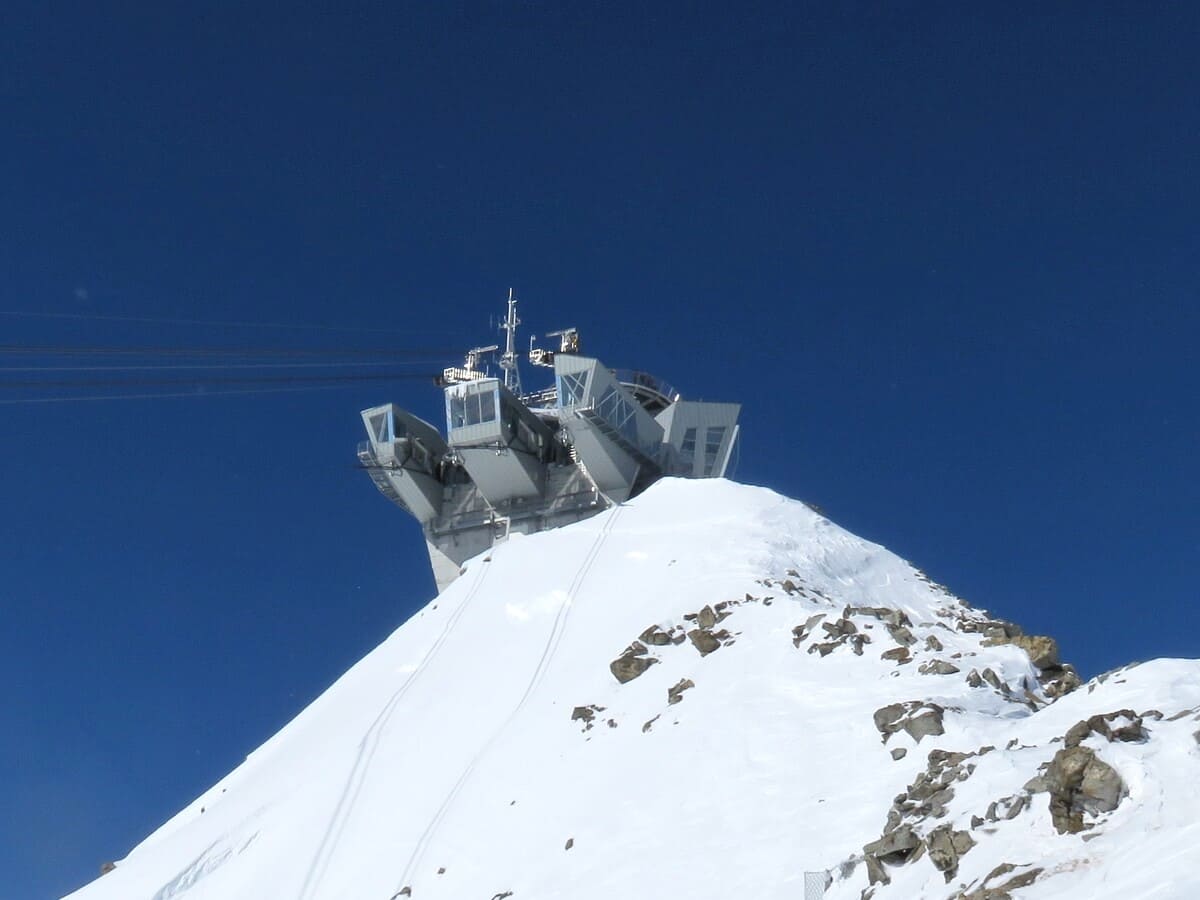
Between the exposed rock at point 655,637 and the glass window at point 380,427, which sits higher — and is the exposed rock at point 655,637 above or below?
below

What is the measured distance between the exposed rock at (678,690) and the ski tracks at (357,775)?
7.93m

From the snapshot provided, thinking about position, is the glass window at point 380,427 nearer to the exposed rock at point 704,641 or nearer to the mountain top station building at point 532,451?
the mountain top station building at point 532,451

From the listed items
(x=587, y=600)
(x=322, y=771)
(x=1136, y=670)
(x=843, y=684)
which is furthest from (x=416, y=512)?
(x=1136, y=670)

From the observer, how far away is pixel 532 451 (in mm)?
54219

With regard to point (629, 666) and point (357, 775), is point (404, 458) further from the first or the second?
point (629, 666)

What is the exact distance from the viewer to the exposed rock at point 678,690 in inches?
937

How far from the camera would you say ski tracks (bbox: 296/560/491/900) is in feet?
77.0

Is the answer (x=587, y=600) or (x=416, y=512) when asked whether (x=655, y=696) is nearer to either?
(x=587, y=600)

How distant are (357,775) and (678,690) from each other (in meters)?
9.00

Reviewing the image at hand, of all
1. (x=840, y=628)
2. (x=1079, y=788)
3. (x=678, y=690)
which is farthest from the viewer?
(x=678, y=690)

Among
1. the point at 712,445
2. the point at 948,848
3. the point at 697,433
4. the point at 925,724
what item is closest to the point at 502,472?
the point at 697,433

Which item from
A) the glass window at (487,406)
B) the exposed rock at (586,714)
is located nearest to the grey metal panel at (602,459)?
the glass window at (487,406)

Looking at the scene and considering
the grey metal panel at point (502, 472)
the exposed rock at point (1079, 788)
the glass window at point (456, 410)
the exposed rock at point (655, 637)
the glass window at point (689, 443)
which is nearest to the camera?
the exposed rock at point (1079, 788)

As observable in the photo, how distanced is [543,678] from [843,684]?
34.7 ft
